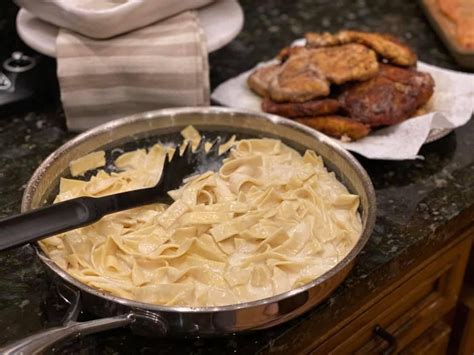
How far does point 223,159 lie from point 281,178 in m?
0.11

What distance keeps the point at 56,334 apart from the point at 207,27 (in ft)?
2.37

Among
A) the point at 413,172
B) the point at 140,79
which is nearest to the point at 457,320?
the point at 413,172

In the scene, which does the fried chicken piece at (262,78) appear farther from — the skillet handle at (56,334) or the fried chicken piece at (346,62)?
the skillet handle at (56,334)


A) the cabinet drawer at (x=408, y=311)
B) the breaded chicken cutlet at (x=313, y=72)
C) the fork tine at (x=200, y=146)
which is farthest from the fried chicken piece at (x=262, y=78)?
the cabinet drawer at (x=408, y=311)

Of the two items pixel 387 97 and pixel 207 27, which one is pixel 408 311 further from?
pixel 207 27

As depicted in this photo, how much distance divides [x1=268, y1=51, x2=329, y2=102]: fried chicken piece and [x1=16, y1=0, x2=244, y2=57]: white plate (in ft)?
0.40

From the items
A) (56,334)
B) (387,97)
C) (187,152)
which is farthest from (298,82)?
(56,334)

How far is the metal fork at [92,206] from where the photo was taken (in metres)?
0.81

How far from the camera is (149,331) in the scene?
79cm

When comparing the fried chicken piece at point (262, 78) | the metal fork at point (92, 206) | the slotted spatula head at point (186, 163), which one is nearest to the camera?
the metal fork at point (92, 206)

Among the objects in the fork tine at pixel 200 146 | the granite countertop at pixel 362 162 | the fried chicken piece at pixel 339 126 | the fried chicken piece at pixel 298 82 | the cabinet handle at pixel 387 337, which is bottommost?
the cabinet handle at pixel 387 337

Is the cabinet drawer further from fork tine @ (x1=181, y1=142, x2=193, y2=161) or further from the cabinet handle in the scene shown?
fork tine @ (x1=181, y1=142, x2=193, y2=161)

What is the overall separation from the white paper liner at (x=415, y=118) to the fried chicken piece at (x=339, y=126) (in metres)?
0.01

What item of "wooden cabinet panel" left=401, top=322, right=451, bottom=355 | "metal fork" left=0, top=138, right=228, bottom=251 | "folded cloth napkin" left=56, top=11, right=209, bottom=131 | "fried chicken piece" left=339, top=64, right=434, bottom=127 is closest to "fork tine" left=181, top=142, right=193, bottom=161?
"metal fork" left=0, top=138, right=228, bottom=251
